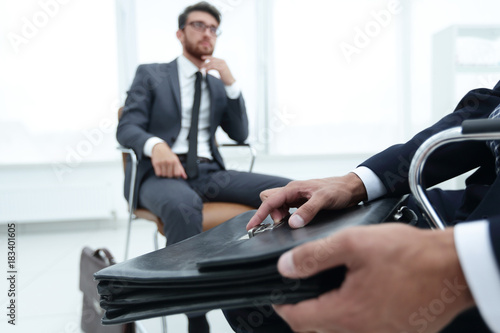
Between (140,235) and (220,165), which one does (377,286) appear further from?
(140,235)

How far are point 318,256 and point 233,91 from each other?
5.41ft

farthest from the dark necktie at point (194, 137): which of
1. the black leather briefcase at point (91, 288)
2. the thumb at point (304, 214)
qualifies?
the thumb at point (304, 214)

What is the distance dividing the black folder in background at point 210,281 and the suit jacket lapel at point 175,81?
1.40 metres

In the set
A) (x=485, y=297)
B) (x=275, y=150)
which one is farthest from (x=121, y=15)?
(x=485, y=297)

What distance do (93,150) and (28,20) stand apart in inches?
47.7

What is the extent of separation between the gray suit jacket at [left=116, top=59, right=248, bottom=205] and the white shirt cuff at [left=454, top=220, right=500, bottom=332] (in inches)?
56.1

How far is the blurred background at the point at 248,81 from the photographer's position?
3.18 m

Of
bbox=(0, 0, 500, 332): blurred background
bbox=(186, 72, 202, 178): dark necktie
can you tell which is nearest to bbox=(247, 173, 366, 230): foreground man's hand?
bbox=(186, 72, 202, 178): dark necktie

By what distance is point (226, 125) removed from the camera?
206cm

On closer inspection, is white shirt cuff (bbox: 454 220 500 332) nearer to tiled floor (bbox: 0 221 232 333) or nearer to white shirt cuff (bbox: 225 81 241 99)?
tiled floor (bbox: 0 221 232 333)

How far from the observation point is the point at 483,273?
1.01 ft

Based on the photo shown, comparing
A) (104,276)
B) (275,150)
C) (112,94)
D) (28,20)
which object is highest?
(28,20)

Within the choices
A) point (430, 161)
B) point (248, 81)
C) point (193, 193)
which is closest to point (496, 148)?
point (430, 161)

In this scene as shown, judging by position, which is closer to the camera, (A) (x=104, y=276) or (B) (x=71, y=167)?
(A) (x=104, y=276)
